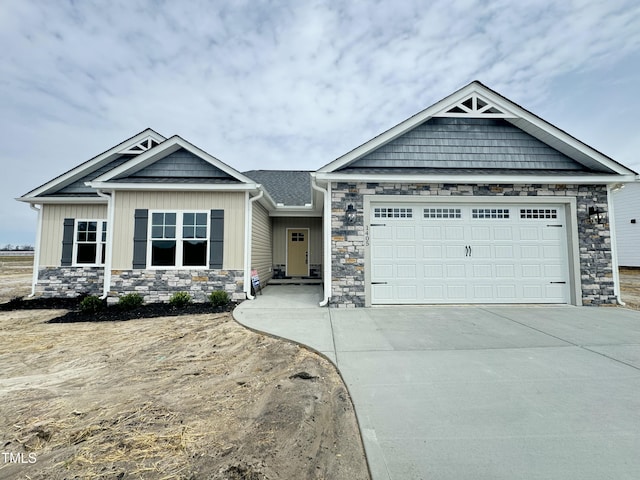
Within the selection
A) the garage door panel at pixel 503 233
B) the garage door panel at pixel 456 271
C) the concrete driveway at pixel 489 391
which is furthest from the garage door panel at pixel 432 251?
the concrete driveway at pixel 489 391

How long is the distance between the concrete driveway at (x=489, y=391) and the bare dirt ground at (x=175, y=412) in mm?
323

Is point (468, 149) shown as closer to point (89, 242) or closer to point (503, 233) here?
point (503, 233)

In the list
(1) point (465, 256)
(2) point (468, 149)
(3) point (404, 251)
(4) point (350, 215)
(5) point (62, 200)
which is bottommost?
(1) point (465, 256)

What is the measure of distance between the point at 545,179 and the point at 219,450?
25.5 ft

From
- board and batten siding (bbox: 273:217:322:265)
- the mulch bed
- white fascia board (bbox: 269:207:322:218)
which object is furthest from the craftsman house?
board and batten siding (bbox: 273:217:322:265)

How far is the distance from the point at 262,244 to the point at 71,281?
18.7 ft

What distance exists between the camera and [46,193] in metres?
8.40

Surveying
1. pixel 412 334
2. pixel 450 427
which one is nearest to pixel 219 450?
pixel 450 427

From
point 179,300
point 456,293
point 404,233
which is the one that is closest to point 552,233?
point 456,293

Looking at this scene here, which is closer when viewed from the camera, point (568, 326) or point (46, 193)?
point (568, 326)

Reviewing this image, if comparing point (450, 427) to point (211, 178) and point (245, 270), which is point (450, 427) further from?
point (211, 178)

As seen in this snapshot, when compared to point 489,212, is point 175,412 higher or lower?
lower

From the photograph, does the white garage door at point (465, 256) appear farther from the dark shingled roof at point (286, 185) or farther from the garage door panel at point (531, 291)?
the dark shingled roof at point (286, 185)

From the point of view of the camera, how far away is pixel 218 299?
662 cm
